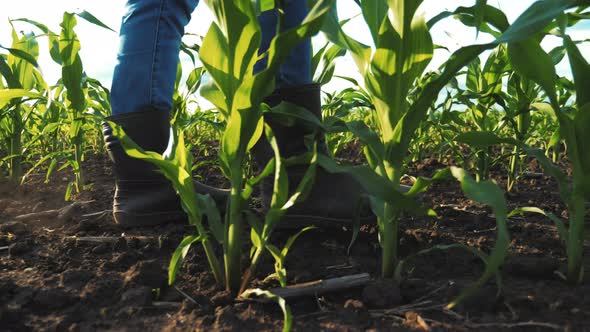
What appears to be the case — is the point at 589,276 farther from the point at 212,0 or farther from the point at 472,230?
the point at 212,0

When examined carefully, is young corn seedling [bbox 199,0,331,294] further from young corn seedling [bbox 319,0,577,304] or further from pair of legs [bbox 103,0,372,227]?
pair of legs [bbox 103,0,372,227]

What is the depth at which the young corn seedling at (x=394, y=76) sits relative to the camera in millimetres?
912

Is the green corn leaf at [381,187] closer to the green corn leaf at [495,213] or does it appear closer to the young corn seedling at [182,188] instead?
the green corn leaf at [495,213]

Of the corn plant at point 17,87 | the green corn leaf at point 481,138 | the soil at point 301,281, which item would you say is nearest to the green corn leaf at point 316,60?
the soil at point 301,281

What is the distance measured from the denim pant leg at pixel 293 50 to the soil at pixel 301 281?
512mm

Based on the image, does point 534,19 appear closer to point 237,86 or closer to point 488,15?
point 488,15

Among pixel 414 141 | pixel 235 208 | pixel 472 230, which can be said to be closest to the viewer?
pixel 235 208

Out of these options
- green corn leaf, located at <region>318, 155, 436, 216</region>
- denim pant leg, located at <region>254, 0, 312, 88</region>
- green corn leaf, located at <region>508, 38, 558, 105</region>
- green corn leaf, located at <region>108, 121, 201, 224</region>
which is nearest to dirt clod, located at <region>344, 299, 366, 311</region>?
green corn leaf, located at <region>318, 155, 436, 216</region>

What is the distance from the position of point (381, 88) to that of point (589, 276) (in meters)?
0.69

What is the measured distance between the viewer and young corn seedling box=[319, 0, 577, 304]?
35.9 inches

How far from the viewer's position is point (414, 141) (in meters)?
2.58

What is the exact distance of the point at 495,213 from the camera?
0.77 m

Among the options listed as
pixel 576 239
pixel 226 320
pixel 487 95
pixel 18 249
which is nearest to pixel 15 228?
pixel 18 249

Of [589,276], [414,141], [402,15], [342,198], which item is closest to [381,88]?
[402,15]
